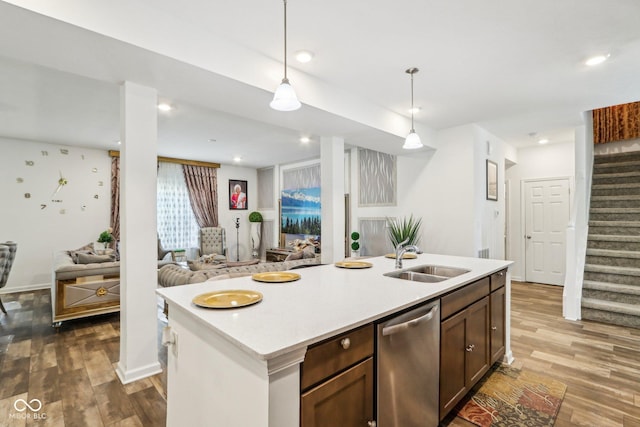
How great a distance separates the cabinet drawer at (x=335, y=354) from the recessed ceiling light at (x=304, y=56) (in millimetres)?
2197

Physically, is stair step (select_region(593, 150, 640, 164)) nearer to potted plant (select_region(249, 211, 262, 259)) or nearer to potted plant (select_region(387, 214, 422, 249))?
potted plant (select_region(387, 214, 422, 249))

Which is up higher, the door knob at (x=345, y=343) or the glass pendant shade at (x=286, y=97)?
the glass pendant shade at (x=286, y=97)

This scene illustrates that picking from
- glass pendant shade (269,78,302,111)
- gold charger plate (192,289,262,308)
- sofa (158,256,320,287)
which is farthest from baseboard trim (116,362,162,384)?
glass pendant shade (269,78,302,111)

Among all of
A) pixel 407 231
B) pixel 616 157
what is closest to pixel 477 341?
pixel 407 231

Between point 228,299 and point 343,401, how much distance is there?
2.22ft

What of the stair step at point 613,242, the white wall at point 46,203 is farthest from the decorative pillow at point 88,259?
the stair step at point 613,242

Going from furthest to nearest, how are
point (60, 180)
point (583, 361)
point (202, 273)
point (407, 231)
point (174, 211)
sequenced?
point (174, 211) → point (60, 180) → point (407, 231) → point (202, 273) → point (583, 361)

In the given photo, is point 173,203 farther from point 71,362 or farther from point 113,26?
point 113,26

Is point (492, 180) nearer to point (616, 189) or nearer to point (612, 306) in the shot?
point (616, 189)

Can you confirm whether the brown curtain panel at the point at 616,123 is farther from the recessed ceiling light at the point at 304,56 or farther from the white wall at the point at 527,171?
the recessed ceiling light at the point at 304,56

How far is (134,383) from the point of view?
7.75 feet

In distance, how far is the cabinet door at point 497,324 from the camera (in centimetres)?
239

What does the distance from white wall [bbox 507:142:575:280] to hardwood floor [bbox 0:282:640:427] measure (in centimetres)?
216

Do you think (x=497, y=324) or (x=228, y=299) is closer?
(x=228, y=299)
